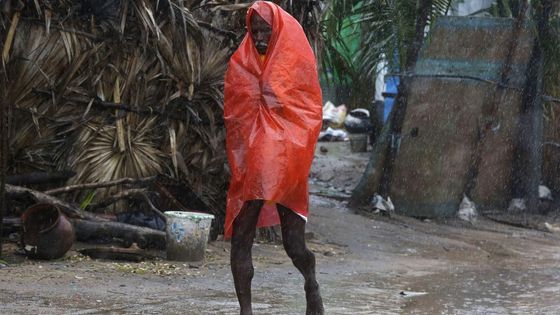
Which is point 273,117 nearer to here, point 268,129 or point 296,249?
point 268,129

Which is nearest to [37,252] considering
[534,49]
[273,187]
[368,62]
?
[273,187]

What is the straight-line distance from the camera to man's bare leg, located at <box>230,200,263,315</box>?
5371 millimetres

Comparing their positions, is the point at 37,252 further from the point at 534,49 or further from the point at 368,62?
the point at 534,49

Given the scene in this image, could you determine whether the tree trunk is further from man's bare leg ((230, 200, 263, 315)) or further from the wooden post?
man's bare leg ((230, 200, 263, 315))

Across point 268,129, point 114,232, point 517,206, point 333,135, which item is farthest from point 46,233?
point 333,135

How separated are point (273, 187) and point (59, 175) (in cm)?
369

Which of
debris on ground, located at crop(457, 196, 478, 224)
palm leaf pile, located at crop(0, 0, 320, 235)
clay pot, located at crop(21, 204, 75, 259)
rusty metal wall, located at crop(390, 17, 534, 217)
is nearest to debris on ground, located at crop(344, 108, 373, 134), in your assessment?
debris on ground, located at crop(457, 196, 478, 224)

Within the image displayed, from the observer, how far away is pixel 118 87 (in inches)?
338

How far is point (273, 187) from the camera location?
207 inches

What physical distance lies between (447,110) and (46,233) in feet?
19.4

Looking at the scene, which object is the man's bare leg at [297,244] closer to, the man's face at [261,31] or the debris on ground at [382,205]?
the man's face at [261,31]

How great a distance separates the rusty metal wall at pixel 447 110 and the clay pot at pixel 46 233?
527 cm

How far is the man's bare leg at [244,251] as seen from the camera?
5.37 meters

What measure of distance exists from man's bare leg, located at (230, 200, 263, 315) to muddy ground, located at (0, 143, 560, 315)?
2.67 ft
